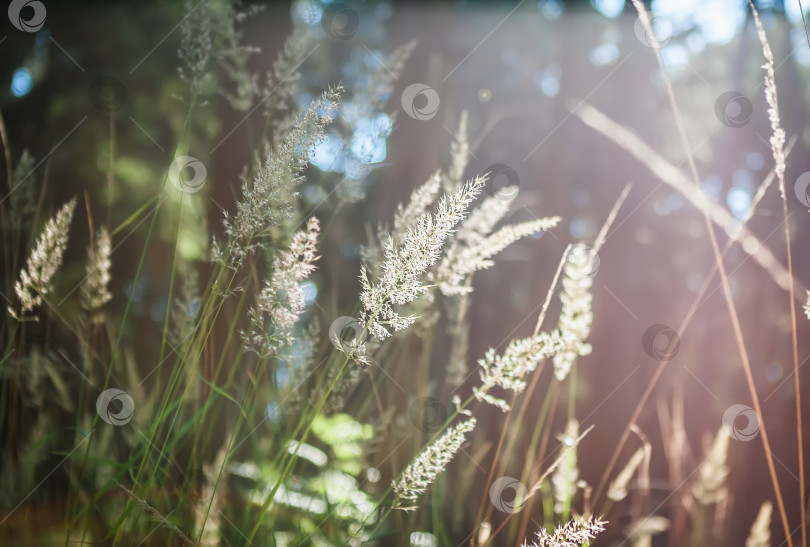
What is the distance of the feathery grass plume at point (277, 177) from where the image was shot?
0.65 m

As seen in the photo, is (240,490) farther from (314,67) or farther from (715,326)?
(715,326)

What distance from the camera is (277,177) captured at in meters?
0.65

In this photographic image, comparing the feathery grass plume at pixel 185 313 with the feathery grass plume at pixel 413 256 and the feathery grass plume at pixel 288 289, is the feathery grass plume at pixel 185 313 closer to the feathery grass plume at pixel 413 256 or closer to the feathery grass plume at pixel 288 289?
the feathery grass plume at pixel 288 289

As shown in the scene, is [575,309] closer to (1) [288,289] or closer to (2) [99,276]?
(1) [288,289]

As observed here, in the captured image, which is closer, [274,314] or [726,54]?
[274,314]

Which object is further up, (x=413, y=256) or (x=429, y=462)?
(x=413, y=256)

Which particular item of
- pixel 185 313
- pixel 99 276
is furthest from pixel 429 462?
pixel 99 276

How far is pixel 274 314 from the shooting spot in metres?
0.68

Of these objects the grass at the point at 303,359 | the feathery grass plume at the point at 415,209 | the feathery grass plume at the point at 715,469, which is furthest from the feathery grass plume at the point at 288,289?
the feathery grass plume at the point at 715,469

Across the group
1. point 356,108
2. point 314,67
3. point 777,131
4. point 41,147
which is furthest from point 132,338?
point 777,131

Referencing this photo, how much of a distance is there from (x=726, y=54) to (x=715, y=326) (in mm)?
1928

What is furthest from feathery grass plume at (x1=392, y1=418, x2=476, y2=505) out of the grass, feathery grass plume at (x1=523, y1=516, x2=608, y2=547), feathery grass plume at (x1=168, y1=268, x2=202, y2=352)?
feathery grass plume at (x1=168, y1=268, x2=202, y2=352)

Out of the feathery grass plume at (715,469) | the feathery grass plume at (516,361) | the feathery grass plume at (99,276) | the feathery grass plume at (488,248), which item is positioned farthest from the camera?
the feathery grass plume at (715,469)

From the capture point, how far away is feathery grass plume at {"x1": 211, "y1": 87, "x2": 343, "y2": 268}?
650 millimetres
